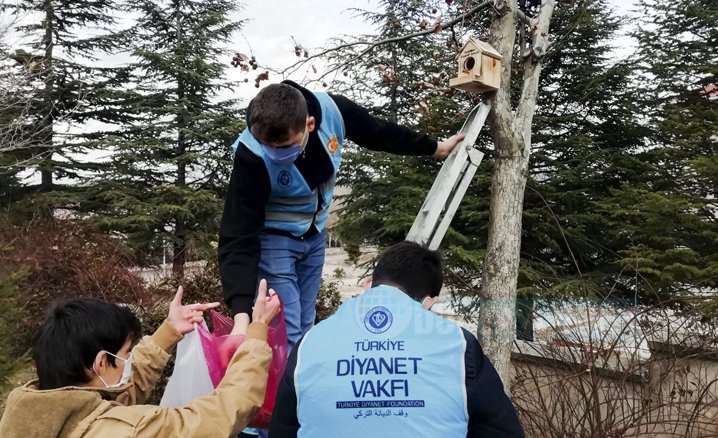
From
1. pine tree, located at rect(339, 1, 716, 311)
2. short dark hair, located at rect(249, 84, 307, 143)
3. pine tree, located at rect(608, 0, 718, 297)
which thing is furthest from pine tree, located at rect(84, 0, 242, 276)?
short dark hair, located at rect(249, 84, 307, 143)

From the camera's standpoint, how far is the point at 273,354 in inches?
75.6

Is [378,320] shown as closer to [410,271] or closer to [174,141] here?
[410,271]

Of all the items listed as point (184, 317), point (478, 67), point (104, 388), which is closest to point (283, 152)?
point (184, 317)

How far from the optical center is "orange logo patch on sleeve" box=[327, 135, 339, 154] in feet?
7.20

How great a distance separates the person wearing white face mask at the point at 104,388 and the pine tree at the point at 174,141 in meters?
10.7

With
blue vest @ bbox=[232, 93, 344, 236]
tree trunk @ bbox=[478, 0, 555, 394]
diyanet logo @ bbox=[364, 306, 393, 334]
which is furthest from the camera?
tree trunk @ bbox=[478, 0, 555, 394]

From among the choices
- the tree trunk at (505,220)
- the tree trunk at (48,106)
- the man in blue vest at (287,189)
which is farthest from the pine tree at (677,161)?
the tree trunk at (48,106)

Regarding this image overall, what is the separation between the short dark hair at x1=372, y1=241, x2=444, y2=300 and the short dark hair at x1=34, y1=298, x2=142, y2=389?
788 millimetres

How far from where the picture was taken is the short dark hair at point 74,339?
1466mm

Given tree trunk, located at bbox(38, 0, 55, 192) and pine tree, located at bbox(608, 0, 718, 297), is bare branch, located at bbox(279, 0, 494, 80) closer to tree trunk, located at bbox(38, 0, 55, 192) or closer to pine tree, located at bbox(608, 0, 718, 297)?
pine tree, located at bbox(608, 0, 718, 297)

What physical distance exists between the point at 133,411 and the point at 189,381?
0.38 m

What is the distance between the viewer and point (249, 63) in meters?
3.52

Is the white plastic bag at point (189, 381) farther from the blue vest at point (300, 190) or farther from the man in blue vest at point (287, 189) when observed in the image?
the blue vest at point (300, 190)

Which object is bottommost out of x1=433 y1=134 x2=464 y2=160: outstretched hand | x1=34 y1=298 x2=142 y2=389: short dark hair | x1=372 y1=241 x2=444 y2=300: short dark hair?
x1=34 y1=298 x2=142 y2=389: short dark hair
